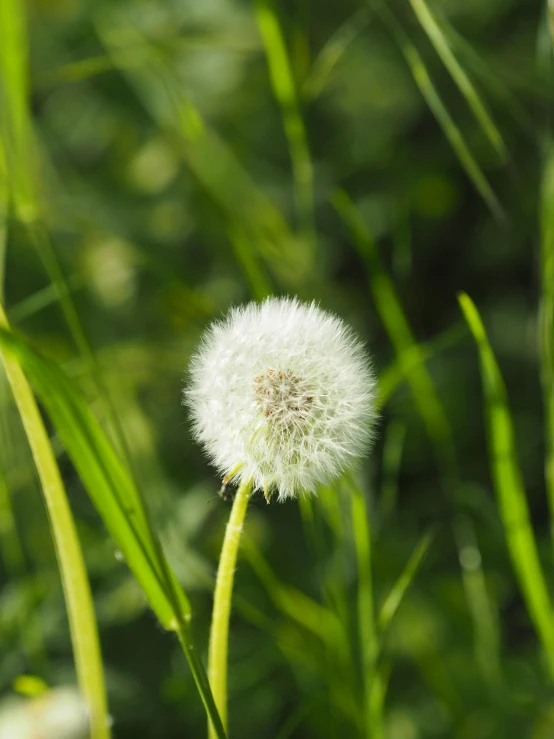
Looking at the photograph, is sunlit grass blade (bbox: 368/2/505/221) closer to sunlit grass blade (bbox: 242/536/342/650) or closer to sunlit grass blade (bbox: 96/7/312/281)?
sunlit grass blade (bbox: 96/7/312/281)

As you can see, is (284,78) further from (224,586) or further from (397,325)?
(224,586)

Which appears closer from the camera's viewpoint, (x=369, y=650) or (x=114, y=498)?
(x=114, y=498)

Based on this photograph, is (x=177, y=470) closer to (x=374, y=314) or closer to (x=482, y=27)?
(x=374, y=314)

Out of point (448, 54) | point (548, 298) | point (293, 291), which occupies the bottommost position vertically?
point (548, 298)

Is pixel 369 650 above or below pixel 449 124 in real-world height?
below

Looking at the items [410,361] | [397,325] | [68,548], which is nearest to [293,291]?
[397,325]

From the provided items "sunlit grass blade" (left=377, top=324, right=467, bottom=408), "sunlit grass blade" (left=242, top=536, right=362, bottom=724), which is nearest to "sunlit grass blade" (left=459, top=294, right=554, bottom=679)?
"sunlit grass blade" (left=377, top=324, right=467, bottom=408)
